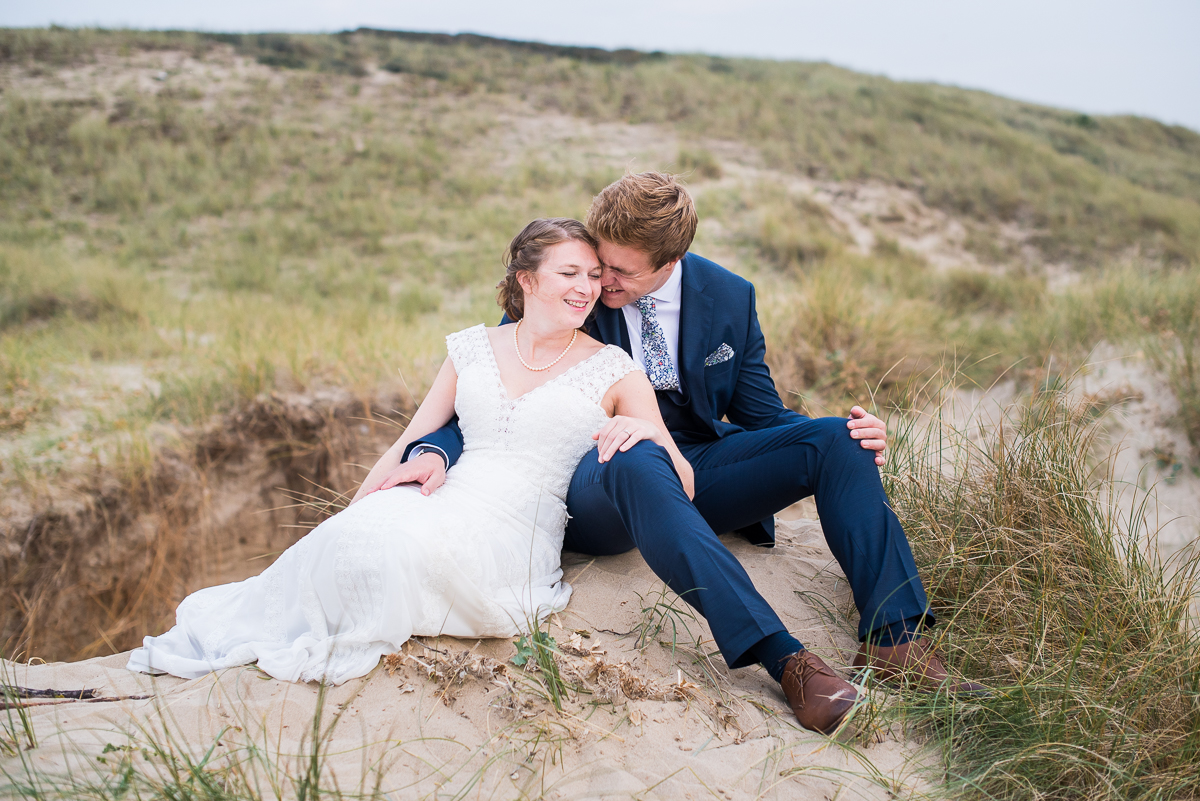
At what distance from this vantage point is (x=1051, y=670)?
85.7 inches

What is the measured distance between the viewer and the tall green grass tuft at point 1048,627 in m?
1.90

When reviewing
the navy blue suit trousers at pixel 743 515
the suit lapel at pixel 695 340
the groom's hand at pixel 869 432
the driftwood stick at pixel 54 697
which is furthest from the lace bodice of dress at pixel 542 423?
the driftwood stick at pixel 54 697

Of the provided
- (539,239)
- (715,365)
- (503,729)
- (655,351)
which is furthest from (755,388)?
(503,729)

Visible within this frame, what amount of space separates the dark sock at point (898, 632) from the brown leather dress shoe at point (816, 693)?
22cm

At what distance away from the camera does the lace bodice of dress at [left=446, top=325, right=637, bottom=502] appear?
2822mm

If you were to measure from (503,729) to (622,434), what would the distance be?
103 centimetres

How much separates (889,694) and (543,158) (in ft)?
47.5

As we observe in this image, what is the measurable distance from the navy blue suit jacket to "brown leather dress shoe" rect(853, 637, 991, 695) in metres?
1.00

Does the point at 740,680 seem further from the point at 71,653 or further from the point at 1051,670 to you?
the point at 71,653

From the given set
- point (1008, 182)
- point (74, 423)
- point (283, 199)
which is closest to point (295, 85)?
point (283, 199)

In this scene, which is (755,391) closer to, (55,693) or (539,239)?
(539,239)

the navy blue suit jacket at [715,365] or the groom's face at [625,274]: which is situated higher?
the groom's face at [625,274]

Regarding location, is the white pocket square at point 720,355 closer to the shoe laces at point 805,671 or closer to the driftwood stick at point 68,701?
the shoe laces at point 805,671

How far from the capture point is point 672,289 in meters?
3.26
